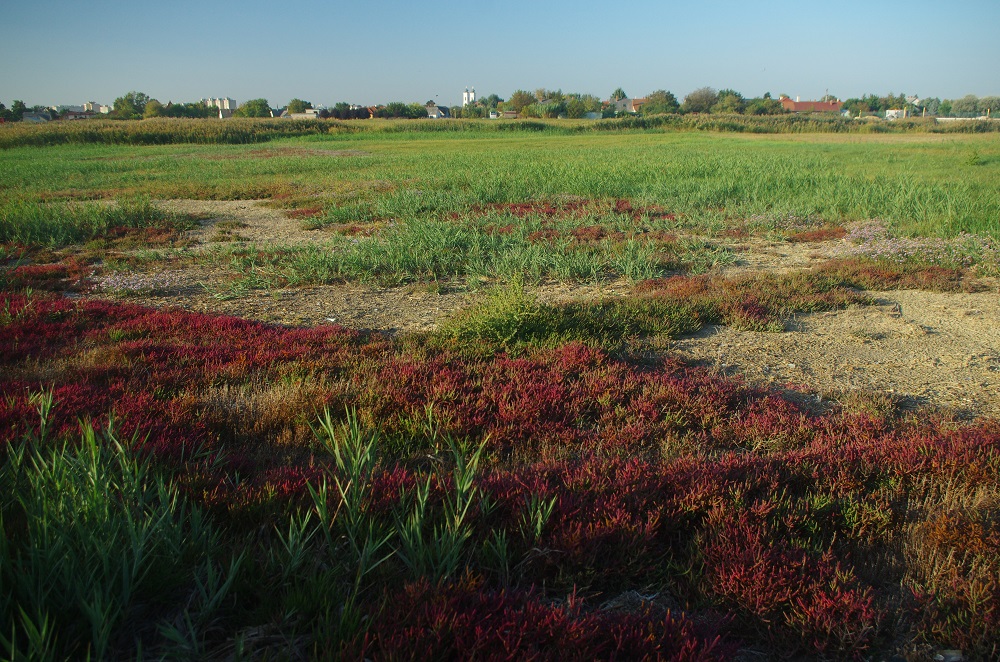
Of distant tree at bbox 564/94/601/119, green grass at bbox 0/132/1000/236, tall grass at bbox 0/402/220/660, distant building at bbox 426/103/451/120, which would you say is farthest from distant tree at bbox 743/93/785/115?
tall grass at bbox 0/402/220/660

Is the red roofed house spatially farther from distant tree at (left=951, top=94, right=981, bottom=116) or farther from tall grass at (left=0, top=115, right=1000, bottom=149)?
tall grass at (left=0, top=115, right=1000, bottom=149)

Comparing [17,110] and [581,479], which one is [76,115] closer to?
[17,110]

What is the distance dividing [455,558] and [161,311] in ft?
24.1

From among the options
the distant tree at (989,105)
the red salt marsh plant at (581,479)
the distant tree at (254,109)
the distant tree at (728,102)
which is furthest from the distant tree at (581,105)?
the red salt marsh plant at (581,479)

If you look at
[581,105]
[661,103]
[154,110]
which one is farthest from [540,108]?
[154,110]

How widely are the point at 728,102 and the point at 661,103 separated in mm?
17383

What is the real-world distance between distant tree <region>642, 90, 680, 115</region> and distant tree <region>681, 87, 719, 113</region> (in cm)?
281

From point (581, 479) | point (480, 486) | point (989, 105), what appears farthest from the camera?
point (989, 105)

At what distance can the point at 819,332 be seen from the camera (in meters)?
7.88

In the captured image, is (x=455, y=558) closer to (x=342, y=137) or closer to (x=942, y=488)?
(x=942, y=488)

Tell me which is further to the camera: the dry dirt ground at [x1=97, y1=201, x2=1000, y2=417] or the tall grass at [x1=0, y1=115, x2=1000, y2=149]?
the tall grass at [x1=0, y1=115, x2=1000, y2=149]

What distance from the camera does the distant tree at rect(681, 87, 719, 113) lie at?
5527 inches

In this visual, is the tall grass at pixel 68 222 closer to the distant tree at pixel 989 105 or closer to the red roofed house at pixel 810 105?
the distant tree at pixel 989 105

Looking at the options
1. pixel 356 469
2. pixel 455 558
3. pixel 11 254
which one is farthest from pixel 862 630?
pixel 11 254
